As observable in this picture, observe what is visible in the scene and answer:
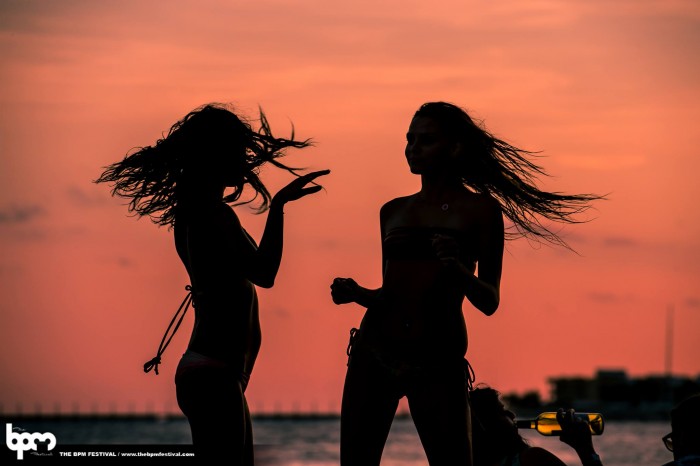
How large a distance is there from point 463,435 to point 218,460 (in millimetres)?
1242

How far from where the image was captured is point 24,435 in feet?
43.2

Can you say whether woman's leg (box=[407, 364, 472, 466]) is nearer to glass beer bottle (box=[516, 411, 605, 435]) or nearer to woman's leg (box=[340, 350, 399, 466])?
woman's leg (box=[340, 350, 399, 466])

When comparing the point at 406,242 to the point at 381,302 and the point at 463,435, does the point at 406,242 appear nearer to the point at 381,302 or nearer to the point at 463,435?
the point at 381,302

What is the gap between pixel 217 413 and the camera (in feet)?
26.3

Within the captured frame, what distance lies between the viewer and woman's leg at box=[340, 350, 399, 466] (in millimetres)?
8078

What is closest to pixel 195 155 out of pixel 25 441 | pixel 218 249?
pixel 218 249

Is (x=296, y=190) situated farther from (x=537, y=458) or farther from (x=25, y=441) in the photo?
(x=25, y=441)

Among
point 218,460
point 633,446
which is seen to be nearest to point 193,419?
point 218,460

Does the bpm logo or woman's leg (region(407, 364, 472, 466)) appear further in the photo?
the bpm logo

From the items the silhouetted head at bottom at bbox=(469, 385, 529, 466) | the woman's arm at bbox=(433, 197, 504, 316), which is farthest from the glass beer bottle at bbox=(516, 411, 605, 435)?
the woman's arm at bbox=(433, 197, 504, 316)

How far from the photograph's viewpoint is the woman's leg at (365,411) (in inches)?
318

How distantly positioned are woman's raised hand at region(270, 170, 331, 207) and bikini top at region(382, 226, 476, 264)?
1.64 feet

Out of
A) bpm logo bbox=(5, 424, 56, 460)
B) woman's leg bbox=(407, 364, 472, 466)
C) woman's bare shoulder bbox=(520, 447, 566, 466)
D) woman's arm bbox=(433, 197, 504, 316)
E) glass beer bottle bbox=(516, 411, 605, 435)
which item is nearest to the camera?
woman's bare shoulder bbox=(520, 447, 566, 466)

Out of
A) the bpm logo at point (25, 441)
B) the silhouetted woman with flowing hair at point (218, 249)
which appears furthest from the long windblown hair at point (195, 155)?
the bpm logo at point (25, 441)
